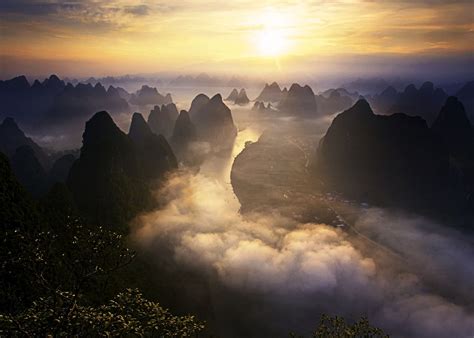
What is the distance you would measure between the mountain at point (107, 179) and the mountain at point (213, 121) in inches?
3700

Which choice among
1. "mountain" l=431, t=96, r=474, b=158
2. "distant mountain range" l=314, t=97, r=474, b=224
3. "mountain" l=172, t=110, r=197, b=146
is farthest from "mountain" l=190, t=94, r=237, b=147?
"mountain" l=431, t=96, r=474, b=158

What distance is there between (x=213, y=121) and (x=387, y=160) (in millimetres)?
90606

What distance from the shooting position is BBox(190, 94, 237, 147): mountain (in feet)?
594

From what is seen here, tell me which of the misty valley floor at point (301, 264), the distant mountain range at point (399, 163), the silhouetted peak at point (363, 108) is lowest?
the misty valley floor at point (301, 264)

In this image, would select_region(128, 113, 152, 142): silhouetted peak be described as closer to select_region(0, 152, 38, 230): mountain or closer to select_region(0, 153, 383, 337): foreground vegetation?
select_region(0, 153, 383, 337): foreground vegetation

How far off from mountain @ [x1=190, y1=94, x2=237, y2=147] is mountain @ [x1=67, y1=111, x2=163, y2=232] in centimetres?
9399

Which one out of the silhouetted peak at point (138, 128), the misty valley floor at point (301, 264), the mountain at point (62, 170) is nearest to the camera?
the misty valley floor at point (301, 264)

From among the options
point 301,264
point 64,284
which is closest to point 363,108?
point 301,264

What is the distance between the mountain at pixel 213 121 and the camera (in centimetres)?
18100

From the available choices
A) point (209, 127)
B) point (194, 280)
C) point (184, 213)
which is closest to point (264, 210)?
point (184, 213)

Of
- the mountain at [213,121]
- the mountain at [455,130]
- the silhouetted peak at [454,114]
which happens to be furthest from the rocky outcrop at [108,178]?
the silhouetted peak at [454,114]

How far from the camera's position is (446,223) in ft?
328

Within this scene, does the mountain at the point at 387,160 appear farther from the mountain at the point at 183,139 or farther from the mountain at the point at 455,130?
the mountain at the point at 183,139

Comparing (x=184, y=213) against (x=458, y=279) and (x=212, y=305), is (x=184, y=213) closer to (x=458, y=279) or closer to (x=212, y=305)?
(x=212, y=305)
